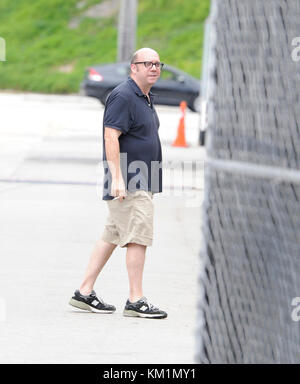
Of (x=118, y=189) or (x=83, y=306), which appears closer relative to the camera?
(x=118, y=189)

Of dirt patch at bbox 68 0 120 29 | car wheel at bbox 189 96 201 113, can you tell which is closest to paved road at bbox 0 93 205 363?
car wheel at bbox 189 96 201 113

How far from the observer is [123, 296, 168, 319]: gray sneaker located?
697cm

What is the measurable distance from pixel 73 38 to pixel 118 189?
39793mm

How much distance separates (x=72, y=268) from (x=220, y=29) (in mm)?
4693

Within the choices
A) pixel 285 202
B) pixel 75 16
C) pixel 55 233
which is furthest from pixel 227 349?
pixel 75 16

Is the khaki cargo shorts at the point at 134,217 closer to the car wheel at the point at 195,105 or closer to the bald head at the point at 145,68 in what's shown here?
the bald head at the point at 145,68

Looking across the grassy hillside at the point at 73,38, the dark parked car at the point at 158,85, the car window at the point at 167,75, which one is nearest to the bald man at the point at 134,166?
the dark parked car at the point at 158,85

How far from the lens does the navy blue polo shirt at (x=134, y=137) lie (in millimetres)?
6836

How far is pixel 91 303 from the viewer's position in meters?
7.10

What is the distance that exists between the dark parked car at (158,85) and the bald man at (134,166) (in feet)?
80.4

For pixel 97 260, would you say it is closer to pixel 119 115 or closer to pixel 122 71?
pixel 119 115

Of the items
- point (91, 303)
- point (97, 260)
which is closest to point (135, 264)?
point (97, 260)

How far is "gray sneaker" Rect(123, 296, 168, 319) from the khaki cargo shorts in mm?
401
